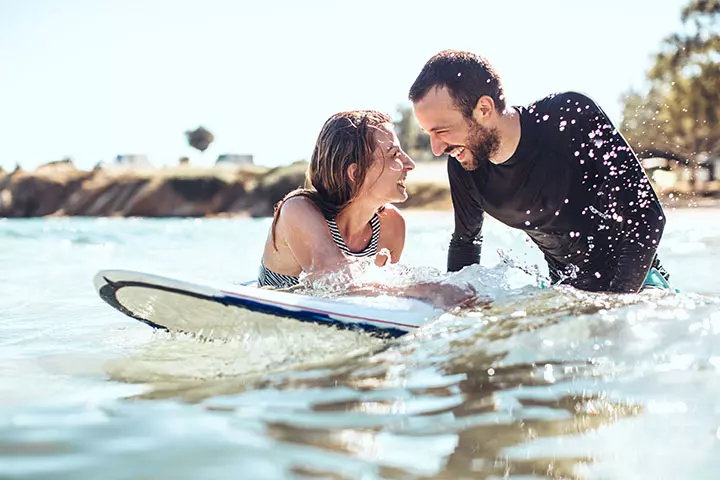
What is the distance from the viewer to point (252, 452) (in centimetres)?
195

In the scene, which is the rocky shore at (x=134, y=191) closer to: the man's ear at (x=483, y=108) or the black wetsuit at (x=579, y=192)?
the black wetsuit at (x=579, y=192)

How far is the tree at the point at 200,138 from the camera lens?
6156cm

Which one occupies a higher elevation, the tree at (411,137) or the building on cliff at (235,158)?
the tree at (411,137)

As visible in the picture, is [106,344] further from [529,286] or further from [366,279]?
[529,286]

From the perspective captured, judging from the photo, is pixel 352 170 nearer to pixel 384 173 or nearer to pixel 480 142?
pixel 384 173

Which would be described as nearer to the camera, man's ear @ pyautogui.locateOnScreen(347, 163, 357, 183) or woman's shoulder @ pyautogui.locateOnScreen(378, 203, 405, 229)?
man's ear @ pyautogui.locateOnScreen(347, 163, 357, 183)

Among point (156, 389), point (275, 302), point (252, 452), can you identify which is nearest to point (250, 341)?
point (275, 302)

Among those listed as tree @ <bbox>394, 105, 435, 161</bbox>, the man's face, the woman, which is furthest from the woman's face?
tree @ <bbox>394, 105, 435, 161</bbox>

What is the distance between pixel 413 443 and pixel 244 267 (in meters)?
7.93

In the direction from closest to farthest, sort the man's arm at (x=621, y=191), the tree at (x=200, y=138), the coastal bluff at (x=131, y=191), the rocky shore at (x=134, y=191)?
1. the man's arm at (x=621, y=191)
2. the rocky shore at (x=134, y=191)
3. the coastal bluff at (x=131, y=191)
4. the tree at (x=200, y=138)

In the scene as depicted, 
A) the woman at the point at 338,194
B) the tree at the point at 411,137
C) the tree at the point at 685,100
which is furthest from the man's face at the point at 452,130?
the tree at the point at 411,137

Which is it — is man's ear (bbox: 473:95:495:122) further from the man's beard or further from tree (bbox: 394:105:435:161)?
tree (bbox: 394:105:435:161)

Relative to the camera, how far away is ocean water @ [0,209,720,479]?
1894 mm

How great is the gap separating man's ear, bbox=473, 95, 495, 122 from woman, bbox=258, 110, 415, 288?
1.44 feet
